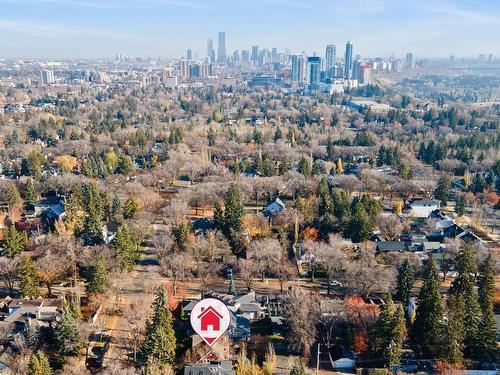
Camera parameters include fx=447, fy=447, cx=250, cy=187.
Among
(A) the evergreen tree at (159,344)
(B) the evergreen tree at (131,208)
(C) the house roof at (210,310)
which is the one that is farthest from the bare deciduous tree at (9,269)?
(C) the house roof at (210,310)

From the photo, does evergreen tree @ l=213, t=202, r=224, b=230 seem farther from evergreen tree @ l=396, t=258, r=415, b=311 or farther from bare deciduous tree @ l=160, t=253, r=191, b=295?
evergreen tree @ l=396, t=258, r=415, b=311

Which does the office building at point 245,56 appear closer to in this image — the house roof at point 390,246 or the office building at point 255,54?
the office building at point 255,54

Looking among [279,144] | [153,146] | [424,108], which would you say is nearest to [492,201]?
[279,144]

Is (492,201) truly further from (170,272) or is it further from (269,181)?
(170,272)

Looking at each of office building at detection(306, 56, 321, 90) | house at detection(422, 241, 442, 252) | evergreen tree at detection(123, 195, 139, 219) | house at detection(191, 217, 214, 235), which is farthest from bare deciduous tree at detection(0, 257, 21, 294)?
office building at detection(306, 56, 321, 90)

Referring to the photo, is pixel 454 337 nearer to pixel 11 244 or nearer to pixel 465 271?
pixel 465 271
